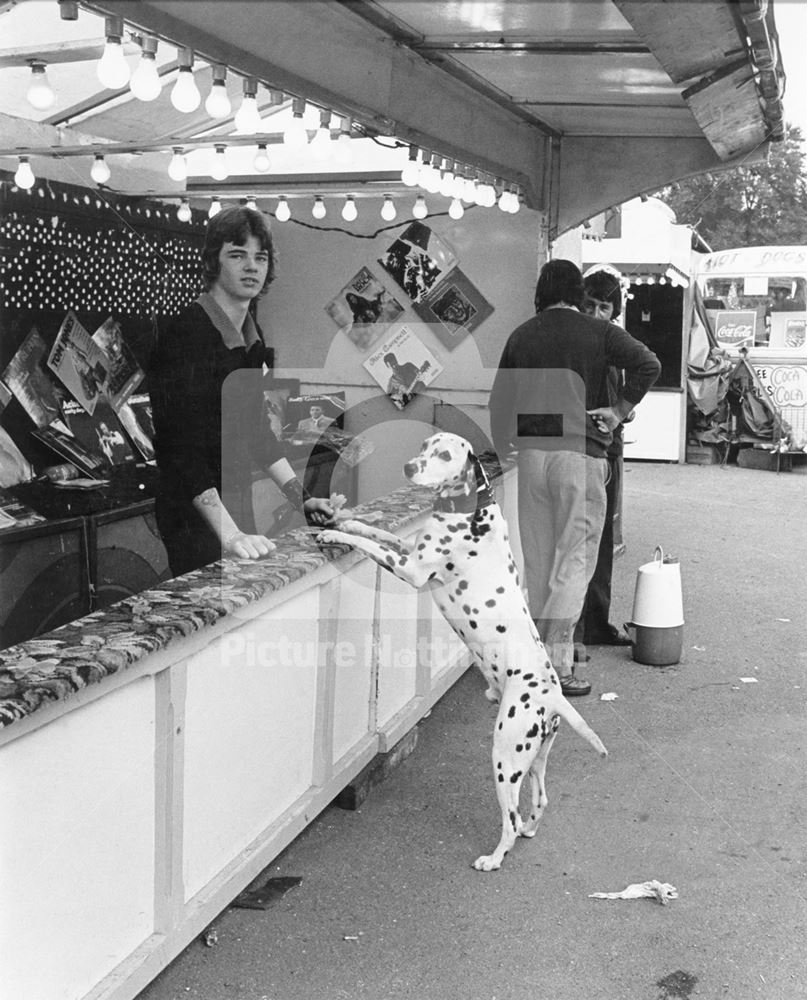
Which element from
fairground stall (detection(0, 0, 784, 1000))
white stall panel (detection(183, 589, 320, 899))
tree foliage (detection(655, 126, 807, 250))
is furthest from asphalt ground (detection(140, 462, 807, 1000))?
tree foliage (detection(655, 126, 807, 250))

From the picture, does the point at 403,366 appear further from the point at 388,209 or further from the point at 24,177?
the point at 24,177

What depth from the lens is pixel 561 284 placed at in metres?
5.69

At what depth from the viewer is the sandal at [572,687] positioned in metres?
6.00

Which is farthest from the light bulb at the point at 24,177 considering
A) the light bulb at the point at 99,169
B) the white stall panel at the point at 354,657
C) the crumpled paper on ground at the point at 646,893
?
the crumpled paper on ground at the point at 646,893

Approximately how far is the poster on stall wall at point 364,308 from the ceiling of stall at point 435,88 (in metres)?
1.03

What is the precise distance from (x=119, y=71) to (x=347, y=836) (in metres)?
2.82

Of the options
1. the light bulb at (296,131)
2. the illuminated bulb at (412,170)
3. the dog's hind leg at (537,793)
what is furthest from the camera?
the illuminated bulb at (412,170)

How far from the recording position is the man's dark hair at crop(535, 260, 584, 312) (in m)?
5.67

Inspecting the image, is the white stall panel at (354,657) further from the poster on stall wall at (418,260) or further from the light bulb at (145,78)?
the poster on stall wall at (418,260)

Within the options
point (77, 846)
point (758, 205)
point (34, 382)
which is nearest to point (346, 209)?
point (34, 382)

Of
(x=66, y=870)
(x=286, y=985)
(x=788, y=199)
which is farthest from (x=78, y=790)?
(x=788, y=199)

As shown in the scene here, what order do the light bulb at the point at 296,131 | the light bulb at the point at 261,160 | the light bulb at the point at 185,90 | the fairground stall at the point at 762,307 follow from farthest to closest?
the fairground stall at the point at 762,307 < the light bulb at the point at 261,160 < the light bulb at the point at 296,131 < the light bulb at the point at 185,90

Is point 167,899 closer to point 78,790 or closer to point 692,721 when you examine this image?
point 78,790

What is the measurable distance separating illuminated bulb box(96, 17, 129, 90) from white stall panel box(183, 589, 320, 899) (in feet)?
5.49
